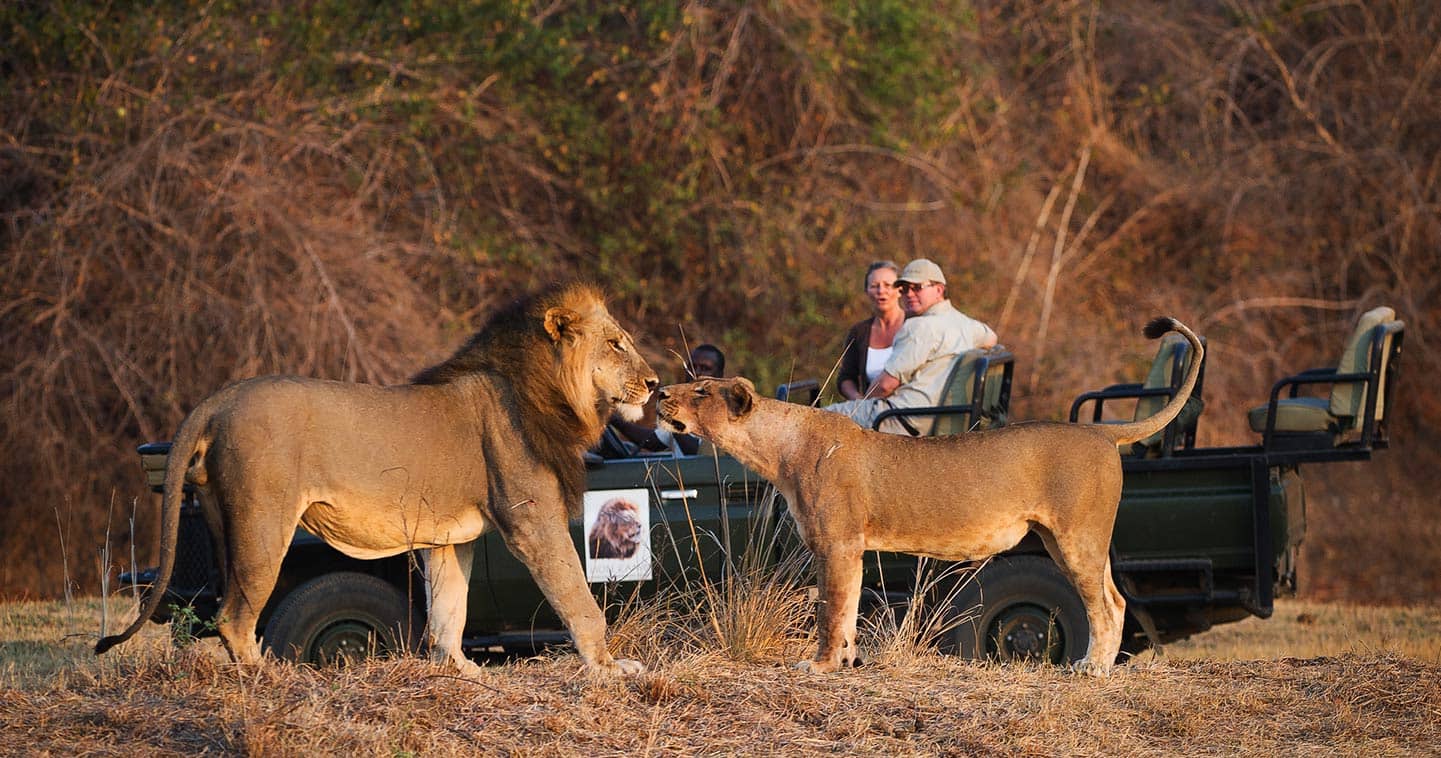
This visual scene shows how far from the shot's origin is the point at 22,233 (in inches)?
452

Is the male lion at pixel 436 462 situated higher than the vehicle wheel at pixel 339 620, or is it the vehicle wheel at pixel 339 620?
the male lion at pixel 436 462

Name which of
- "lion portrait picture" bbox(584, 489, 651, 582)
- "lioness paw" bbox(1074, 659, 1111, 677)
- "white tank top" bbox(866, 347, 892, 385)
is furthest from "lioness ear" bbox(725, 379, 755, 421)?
"white tank top" bbox(866, 347, 892, 385)

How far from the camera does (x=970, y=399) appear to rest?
714 centimetres

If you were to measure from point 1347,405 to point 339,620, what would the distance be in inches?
173

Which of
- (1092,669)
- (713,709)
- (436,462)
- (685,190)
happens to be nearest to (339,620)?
(436,462)

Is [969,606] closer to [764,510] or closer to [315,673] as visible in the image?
[764,510]

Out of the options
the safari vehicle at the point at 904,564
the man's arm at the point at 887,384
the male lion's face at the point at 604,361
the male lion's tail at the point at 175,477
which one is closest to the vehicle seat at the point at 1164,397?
the safari vehicle at the point at 904,564

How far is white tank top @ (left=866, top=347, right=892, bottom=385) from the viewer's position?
7.77m

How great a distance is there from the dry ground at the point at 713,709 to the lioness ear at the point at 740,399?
87 centimetres

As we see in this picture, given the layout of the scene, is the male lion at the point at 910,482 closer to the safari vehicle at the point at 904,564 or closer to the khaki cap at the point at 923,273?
the safari vehicle at the point at 904,564

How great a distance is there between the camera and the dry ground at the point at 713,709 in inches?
179

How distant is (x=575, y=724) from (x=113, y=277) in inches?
314

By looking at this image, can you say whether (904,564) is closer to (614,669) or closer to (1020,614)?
(1020,614)

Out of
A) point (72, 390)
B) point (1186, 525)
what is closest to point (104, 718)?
point (1186, 525)
